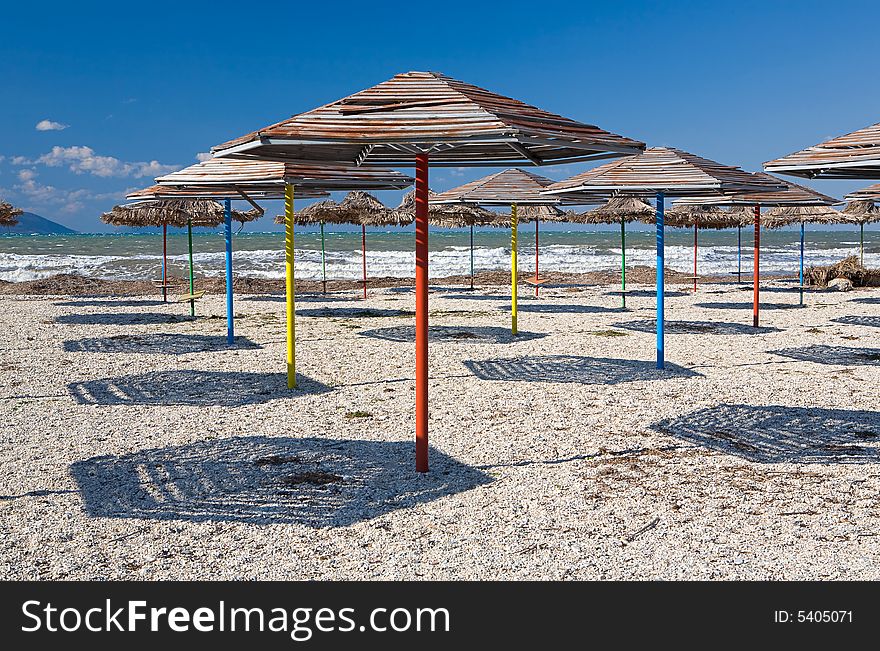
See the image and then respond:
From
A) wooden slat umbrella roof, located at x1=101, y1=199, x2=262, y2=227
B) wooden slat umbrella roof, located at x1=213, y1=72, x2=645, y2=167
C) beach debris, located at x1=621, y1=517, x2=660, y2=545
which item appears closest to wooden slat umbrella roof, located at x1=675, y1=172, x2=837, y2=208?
wooden slat umbrella roof, located at x1=213, y1=72, x2=645, y2=167

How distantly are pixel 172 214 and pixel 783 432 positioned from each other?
37.5ft

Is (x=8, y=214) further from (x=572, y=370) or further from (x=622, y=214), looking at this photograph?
(x=622, y=214)

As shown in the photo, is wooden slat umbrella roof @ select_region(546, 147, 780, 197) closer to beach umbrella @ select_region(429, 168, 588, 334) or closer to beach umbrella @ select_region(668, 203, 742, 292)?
beach umbrella @ select_region(429, 168, 588, 334)

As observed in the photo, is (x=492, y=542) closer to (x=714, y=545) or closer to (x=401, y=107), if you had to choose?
(x=714, y=545)

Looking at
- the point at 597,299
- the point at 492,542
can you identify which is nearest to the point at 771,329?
the point at 597,299

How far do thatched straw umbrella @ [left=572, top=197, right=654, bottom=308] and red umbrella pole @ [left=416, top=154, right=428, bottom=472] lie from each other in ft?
33.3

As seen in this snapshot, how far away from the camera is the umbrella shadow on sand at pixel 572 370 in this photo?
8.03 metres

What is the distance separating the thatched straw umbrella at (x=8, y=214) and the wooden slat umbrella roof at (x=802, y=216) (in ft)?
58.0

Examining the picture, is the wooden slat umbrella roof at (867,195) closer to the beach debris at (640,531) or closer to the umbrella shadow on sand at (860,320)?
the umbrella shadow on sand at (860,320)

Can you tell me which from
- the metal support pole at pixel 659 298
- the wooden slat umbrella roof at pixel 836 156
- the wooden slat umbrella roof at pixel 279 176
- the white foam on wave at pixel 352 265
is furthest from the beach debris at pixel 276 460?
the white foam on wave at pixel 352 265

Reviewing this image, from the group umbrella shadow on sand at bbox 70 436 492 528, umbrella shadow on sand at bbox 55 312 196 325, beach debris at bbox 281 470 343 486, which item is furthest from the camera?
umbrella shadow on sand at bbox 55 312 196 325

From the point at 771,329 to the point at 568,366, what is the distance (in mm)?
4634

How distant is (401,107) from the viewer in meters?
4.55

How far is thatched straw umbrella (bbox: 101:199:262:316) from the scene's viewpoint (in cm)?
1384
